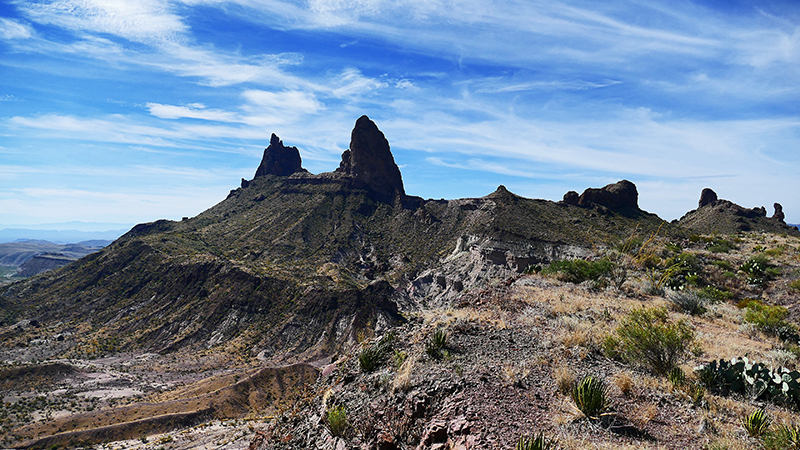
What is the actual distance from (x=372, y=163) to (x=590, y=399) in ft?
400

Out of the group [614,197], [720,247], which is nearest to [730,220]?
[614,197]

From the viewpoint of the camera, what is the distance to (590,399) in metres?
5.64

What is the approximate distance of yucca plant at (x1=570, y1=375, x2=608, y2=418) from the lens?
18.3 feet

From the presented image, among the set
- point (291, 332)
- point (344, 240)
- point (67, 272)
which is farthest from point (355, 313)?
point (67, 272)

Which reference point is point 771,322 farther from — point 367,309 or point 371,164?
point 371,164

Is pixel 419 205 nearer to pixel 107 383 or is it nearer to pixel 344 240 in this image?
pixel 344 240

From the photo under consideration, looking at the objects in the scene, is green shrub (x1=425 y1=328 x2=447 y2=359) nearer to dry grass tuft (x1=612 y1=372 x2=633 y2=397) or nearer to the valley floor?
the valley floor

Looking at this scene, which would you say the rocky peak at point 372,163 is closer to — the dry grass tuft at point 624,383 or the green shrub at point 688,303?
the green shrub at point 688,303

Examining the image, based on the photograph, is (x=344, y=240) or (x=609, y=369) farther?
(x=344, y=240)

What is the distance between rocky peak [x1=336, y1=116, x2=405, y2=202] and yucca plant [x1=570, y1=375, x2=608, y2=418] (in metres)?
114

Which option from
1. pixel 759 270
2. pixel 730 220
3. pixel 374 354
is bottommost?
pixel 374 354

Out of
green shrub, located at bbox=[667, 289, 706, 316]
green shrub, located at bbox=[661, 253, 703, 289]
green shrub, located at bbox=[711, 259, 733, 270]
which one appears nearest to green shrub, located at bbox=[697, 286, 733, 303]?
green shrub, located at bbox=[661, 253, 703, 289]

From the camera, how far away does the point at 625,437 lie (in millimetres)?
5129

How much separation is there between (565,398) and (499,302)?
6.49 metres
